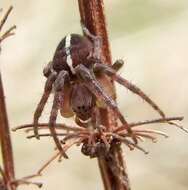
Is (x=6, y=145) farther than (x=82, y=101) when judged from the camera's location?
Yes

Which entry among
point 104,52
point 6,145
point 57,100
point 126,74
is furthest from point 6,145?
point 126,74

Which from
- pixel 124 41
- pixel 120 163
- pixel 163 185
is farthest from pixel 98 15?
pixel 124 41

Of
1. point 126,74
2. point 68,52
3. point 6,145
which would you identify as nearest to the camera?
point 68,52

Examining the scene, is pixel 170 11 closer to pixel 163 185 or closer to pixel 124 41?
pixel 124 41

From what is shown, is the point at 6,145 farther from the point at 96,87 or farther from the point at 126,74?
the point at 126,74

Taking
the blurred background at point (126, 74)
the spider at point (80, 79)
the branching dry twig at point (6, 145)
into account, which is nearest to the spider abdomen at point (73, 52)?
the spider at point (80, 79)

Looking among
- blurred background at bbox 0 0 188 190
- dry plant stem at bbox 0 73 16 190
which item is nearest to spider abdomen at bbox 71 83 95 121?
dry plant stem at bbox 0 73 16 190
